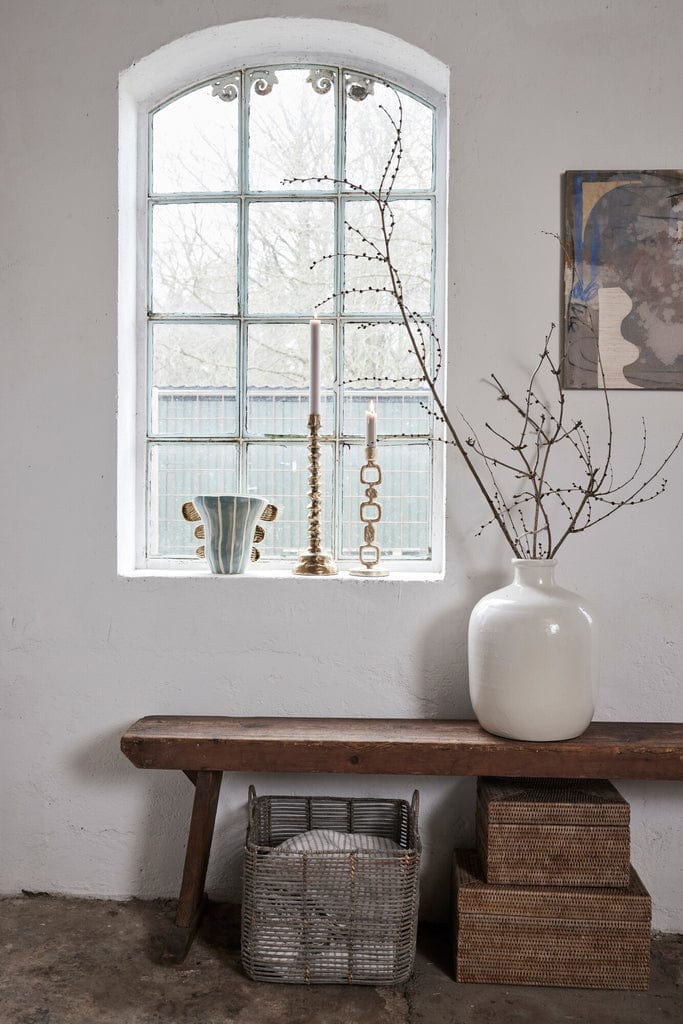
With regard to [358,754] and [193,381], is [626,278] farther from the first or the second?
[358,754]

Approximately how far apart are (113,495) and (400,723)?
40.0 inches

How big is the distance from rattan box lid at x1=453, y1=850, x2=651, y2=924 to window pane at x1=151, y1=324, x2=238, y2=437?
1.46 m

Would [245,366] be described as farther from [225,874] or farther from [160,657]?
[225,874]

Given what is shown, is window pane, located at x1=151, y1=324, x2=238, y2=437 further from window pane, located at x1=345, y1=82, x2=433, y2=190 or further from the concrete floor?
the concrete floor

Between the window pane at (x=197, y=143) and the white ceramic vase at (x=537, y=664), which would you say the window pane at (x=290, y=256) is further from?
the white ceramic vase at (x=537, y=664)

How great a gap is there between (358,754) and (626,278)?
142 cm

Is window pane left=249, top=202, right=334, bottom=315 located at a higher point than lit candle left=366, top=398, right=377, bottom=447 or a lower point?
higher

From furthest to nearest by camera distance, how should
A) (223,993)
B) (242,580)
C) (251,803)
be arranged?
(242,580) → (251,803) → (223,993)

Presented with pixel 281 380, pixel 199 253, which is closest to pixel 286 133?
pixel 199 253

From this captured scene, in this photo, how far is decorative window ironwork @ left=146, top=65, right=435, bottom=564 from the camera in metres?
2.43

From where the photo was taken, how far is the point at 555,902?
187 centimetres

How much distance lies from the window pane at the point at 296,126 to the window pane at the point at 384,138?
0.21 feet

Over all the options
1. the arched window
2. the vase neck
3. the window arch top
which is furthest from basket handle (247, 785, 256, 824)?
the window arch top

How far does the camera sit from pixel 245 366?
8.11ft
